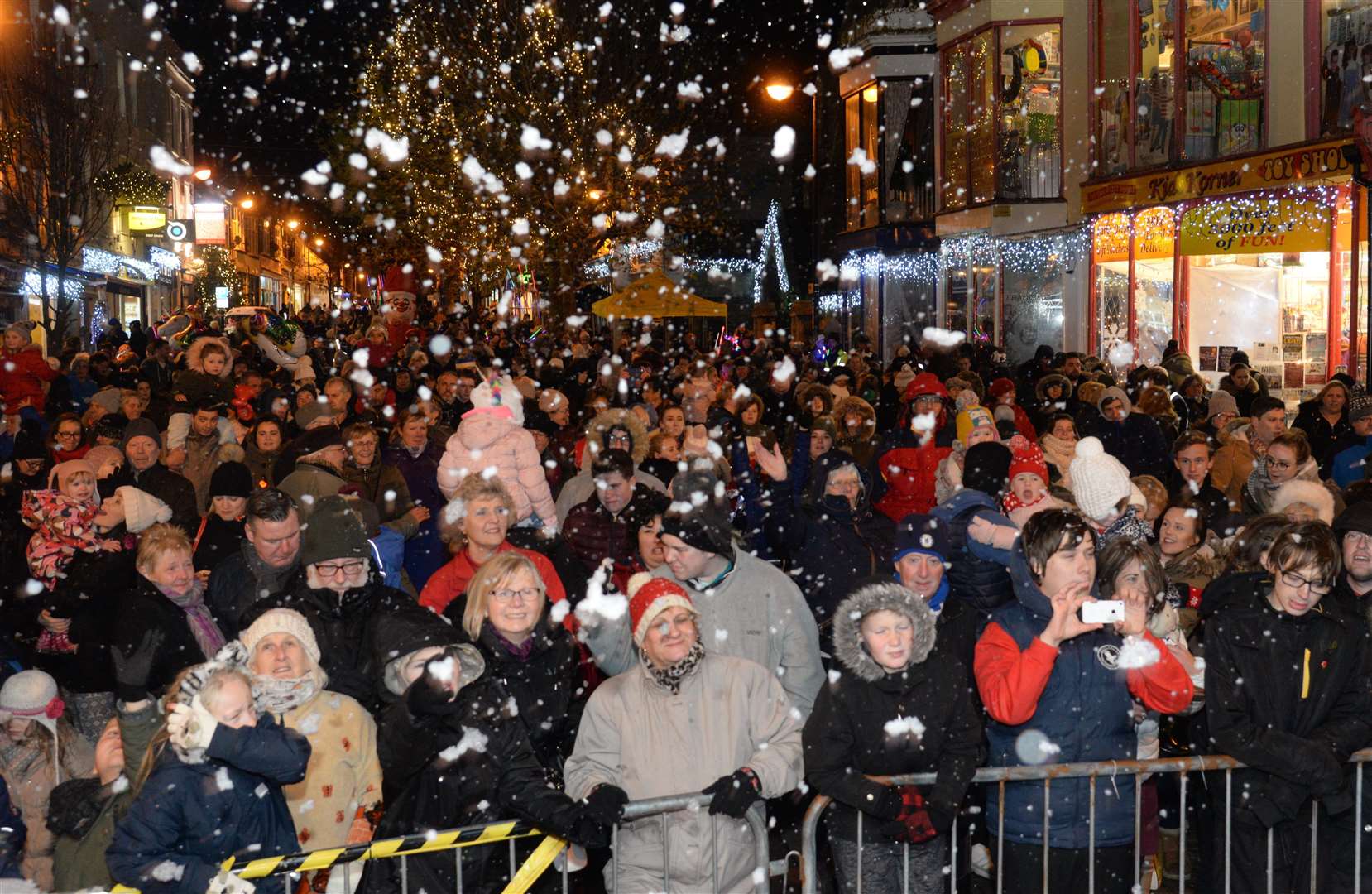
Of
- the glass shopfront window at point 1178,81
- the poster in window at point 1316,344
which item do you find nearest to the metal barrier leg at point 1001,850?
the poster in window at point 1316,344

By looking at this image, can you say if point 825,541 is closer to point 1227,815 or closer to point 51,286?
point 1227,815

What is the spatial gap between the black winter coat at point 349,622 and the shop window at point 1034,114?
20400 mm

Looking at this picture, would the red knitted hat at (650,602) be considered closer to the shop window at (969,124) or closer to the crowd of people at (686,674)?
the crowd of people at (686,674)

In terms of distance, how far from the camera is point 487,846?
4539 millimetres

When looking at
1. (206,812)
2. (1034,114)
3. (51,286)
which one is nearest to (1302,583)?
(206,812)

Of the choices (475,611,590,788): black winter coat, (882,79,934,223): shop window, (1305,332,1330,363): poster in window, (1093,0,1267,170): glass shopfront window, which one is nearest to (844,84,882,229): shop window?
(882,79,934,223): shop window

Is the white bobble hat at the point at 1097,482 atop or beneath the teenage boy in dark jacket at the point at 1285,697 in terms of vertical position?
atop

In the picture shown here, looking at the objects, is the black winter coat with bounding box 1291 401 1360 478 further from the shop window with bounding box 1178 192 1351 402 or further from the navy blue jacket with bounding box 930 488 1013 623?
the navy blue jacket with bounding box 930 488 1013 623

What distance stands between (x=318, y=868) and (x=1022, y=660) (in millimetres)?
2204

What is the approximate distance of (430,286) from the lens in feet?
160

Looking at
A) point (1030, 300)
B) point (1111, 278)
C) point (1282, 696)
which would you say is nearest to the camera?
point (1282, 696)

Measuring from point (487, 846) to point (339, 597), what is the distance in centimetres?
141

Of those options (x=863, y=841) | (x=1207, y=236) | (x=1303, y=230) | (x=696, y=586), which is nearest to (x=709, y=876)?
(x=863, y=841)

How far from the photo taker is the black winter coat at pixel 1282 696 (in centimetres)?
480
